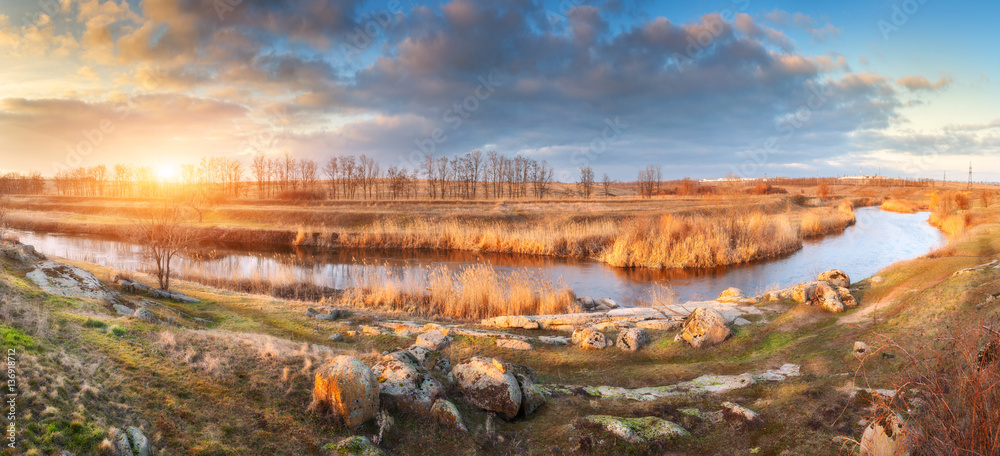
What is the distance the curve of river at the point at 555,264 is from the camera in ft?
65.0

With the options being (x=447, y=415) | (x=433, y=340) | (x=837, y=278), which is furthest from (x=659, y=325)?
(x=447, y=415)

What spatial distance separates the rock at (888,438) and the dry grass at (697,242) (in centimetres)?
1981

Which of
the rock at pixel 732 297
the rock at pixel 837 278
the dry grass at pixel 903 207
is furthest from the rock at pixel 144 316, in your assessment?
the dry grass at pixel 903 207

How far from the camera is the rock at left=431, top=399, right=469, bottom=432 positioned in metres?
5.17

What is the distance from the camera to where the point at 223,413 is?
473 cm

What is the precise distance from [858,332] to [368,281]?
1674 cm

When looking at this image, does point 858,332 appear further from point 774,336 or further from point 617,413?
point 617,413

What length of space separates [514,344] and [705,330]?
3705mm

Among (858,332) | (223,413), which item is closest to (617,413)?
(223,413)

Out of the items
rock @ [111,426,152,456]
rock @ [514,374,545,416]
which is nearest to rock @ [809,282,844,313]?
rock @ [514,374,545,416]

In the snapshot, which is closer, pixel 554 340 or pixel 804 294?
pixel 554 340

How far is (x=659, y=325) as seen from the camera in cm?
985

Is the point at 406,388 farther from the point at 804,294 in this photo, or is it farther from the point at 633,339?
the point at 804,294

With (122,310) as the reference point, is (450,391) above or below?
below
